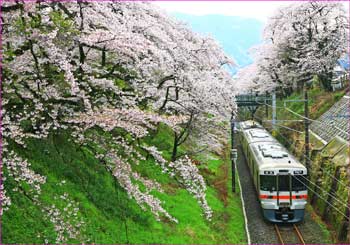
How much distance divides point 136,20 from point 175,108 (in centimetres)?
386

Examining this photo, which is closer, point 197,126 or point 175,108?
point 175,108

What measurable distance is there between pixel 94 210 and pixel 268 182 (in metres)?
7.05

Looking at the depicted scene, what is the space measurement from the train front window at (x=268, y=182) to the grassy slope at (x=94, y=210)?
6.45ft

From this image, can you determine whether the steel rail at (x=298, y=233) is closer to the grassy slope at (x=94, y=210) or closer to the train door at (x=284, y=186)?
the train door at (x=284, y=186)

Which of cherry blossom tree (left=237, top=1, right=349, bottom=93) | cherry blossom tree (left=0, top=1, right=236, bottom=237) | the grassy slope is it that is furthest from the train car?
cherry blossom tree (left=237, top=1, right=349, bottom=93)

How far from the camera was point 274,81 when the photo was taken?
37062mm

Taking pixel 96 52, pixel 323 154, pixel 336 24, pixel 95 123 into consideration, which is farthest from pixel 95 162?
pixel 336 24

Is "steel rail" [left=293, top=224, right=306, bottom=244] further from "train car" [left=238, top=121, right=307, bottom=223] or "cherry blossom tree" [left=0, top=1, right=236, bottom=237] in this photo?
"cherry blossom tree" [left=0, top=1, right=236, bottom=237]

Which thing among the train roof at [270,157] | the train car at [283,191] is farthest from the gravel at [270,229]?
the train roof at [270,157]

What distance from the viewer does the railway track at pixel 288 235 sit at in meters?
12.9

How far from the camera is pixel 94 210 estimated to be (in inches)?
357

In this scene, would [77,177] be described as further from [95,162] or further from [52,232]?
[52,232]

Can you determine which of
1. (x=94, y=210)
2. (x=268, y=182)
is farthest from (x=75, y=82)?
(x=268, y=182)

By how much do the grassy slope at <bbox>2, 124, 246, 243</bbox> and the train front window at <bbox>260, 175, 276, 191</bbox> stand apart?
1966 millimetres
